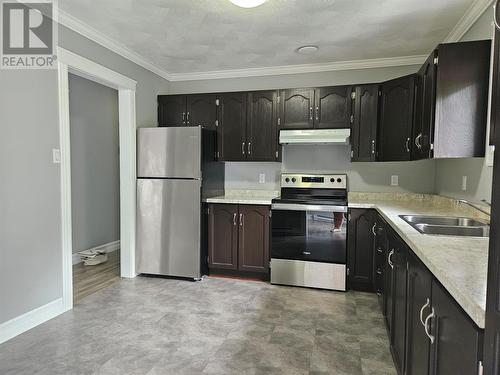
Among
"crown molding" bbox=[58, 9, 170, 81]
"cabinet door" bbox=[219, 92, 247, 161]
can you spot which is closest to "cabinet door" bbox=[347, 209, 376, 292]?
"cabinet door" bbox=[219, 92, 247, 161]

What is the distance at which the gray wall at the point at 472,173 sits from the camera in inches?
89.7

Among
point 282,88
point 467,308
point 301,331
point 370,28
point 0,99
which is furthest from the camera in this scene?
point 282,88

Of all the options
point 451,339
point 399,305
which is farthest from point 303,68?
point 451,339

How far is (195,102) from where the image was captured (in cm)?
394

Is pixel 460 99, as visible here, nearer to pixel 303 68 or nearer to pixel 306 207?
pixel 306 207

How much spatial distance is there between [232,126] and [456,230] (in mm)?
2562

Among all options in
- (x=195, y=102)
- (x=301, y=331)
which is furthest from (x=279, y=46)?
(x=301, y=331)

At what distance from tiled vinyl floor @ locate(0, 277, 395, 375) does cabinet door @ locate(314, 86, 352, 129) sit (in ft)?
5.87

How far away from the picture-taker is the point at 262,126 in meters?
3.74

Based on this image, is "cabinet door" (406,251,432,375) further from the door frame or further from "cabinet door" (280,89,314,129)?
the door frame

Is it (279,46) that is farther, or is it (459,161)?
(279,46)

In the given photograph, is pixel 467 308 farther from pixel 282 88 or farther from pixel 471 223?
pixel 282 88

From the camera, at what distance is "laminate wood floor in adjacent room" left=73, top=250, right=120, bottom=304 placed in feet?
10.6

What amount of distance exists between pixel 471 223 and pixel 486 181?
1.19 feet
